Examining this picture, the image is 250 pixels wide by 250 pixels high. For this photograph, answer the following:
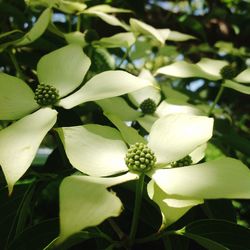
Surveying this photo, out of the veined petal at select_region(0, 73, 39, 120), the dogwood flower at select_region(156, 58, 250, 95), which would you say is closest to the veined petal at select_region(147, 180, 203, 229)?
the veined petal at select_region(0, 73, 39, 120)

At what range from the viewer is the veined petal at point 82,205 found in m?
0.42

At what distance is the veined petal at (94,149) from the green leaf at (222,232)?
4.5 inches

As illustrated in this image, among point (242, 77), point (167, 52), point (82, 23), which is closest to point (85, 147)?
point (242, 77)

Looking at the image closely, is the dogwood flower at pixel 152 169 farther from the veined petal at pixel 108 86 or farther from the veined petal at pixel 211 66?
the veined petal at pixel 211 66

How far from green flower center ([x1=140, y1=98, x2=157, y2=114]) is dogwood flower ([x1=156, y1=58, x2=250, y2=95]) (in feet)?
0.23

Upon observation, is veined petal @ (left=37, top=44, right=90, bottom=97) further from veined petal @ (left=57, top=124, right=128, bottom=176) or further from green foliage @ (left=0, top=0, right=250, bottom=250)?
veined petal @ (left=57, top=124, right=128, bottom=176)

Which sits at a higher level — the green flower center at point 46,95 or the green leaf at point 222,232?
the green flower center at point 46,95

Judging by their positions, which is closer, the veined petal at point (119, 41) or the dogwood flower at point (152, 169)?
the dogwood flower at point (152, 169)

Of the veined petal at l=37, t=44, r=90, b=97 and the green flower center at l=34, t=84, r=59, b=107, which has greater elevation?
the veined petal at l=37, t=44, r=90, b=97

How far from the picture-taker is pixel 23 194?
689 millimetres

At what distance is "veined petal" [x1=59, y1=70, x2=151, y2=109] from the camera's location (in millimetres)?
655

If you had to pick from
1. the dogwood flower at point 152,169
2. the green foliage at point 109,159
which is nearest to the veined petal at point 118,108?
the green foliage at point 109,159

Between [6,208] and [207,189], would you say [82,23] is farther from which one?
[207,189]

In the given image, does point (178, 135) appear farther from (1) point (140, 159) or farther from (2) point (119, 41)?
(2) point (119, 41)
